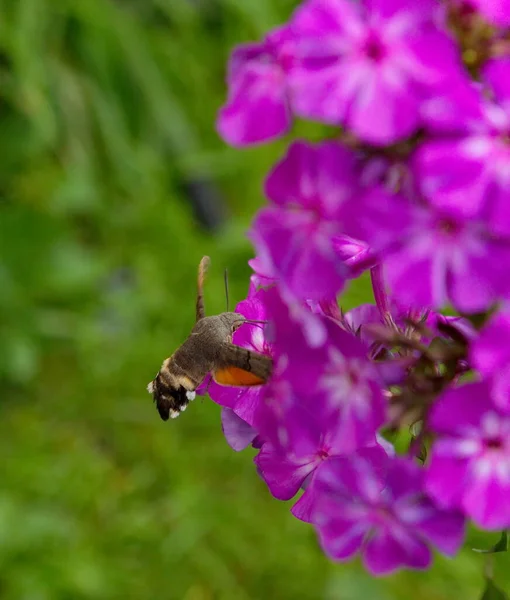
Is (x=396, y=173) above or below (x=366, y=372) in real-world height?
above

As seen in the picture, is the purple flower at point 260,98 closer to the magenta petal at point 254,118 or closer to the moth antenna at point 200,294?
the magenta petal at point 254,118

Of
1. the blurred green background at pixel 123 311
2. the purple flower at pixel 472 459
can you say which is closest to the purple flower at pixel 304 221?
the purple flower at pixel 472 459

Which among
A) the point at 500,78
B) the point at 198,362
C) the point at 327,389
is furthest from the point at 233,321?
the point at 500,78

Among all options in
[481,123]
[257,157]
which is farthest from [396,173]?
[257,157]

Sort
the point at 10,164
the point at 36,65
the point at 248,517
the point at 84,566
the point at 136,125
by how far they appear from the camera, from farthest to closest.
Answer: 1. the point at 136,125
2. the point at 10,164
3. the point at 36,65
4. the point at 248,517
5. the point at 84,566

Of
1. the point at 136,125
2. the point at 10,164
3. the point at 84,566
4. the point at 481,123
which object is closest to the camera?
the point at 481,123

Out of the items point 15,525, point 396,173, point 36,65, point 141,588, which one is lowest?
point 141,588

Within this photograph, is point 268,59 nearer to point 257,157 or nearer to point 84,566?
point 84,566
